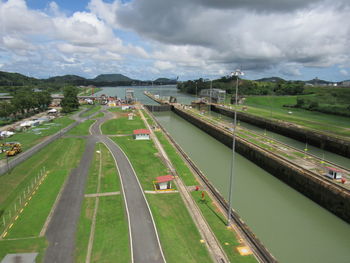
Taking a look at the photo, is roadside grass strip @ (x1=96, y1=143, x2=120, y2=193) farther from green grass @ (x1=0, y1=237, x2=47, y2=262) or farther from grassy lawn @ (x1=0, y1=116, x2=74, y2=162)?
grassy lawn @ (x1=0, y1=116, x2=74, y2=162)

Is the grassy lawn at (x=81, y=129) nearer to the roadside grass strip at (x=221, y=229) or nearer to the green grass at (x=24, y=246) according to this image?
the roadside grass strip at (x=221, y=229)

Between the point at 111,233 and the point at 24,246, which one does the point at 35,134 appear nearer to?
the point at 24,246

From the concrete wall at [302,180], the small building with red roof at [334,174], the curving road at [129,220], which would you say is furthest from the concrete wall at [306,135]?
the curving road at [129,220]

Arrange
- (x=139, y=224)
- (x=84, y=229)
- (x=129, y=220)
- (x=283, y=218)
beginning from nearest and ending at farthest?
(x=84, y=229) → (x=139, y=224) → (x=129, y=220) → (x=283, y=218)

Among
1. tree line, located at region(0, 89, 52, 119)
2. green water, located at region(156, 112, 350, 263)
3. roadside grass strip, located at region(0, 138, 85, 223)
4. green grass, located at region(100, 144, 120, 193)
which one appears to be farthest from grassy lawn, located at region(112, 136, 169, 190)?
tree line, located at region(0, 89, 52, 119)

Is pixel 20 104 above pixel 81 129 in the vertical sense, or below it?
above

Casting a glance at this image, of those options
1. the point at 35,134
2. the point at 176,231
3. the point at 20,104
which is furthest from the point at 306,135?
the point at 20,104
